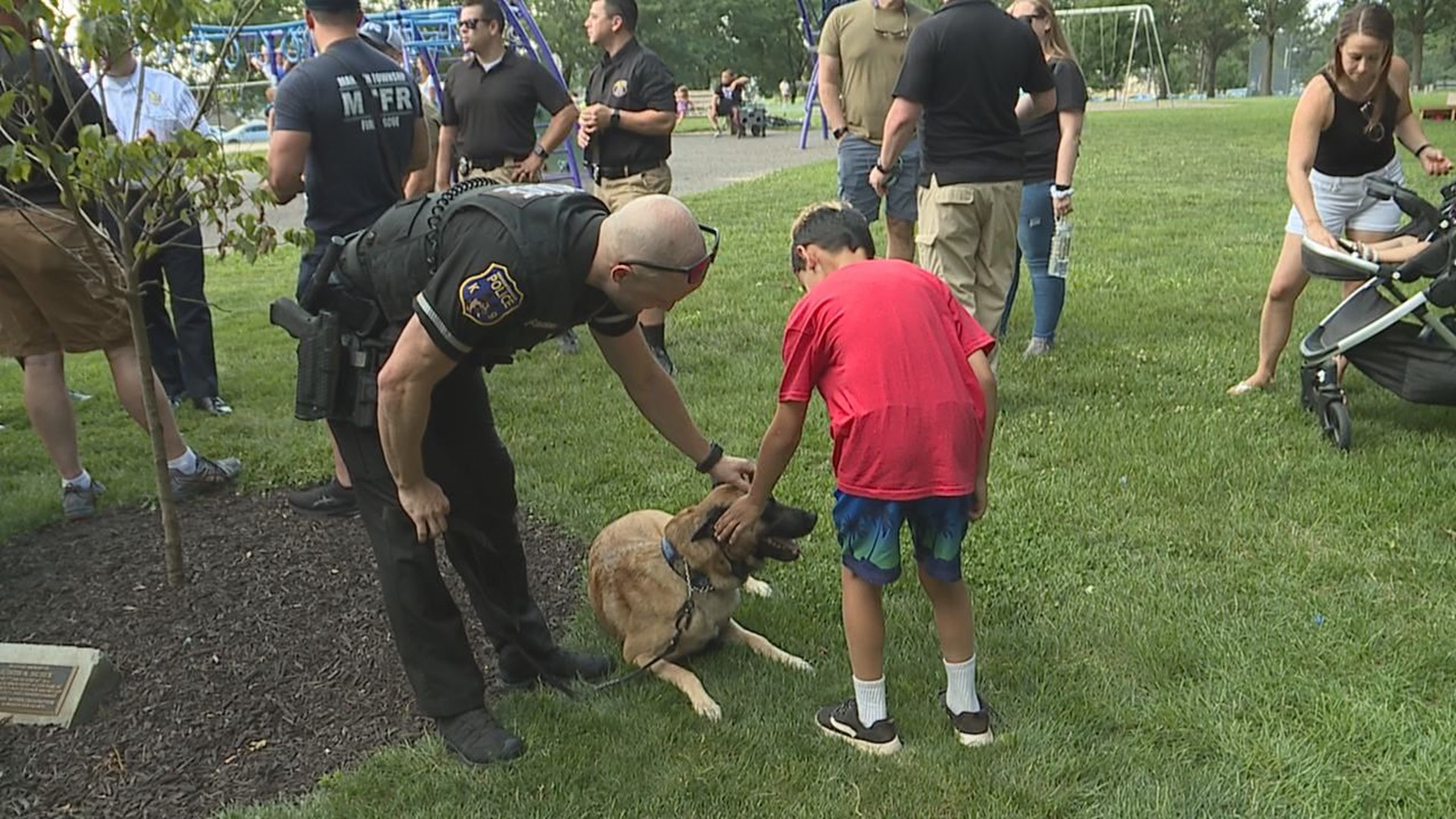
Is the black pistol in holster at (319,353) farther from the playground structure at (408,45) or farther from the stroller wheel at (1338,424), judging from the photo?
the stroller wheel at (1338,424)

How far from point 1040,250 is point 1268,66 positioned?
7564 cm

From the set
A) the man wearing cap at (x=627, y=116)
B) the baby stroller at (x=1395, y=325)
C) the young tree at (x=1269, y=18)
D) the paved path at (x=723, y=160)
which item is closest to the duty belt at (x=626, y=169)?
the man wearing cap at (x=627, y=116)

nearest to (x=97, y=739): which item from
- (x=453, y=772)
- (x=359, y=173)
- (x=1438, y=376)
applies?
(x=453, y=772)

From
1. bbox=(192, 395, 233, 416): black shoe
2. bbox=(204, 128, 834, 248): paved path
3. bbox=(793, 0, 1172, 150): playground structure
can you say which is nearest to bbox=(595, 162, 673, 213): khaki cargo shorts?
bbox=(192, 395, 233, 416): black shoe

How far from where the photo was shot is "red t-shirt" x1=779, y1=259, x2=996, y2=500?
2545 mm

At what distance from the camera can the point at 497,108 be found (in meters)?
6.20

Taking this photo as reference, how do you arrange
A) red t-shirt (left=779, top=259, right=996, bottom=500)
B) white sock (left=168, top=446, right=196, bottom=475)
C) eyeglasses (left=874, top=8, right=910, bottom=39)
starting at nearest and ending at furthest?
red t-shirt (left=779, top=259, right=996, bottom=500)
white sock (left=168, top=446, right=196, bottom=475)
eyeglasses (left=874, top=8, right=910, bottom=39)

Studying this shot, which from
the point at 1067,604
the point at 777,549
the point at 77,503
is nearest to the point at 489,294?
the point at 777,549

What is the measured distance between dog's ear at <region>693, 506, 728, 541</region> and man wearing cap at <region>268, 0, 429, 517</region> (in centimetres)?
171

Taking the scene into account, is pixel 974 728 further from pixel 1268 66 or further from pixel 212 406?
pixel 1268 66

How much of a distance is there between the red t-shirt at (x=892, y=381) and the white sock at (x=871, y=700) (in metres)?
0.58

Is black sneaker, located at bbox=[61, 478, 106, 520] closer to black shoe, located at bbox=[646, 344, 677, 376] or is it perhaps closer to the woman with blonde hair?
black shoe, located at bbox=[646, 344, 677, 376]

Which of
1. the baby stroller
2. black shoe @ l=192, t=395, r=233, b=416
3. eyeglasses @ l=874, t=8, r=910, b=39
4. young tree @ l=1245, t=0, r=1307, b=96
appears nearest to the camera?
the baby stroller

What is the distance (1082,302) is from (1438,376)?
3.24 meters
